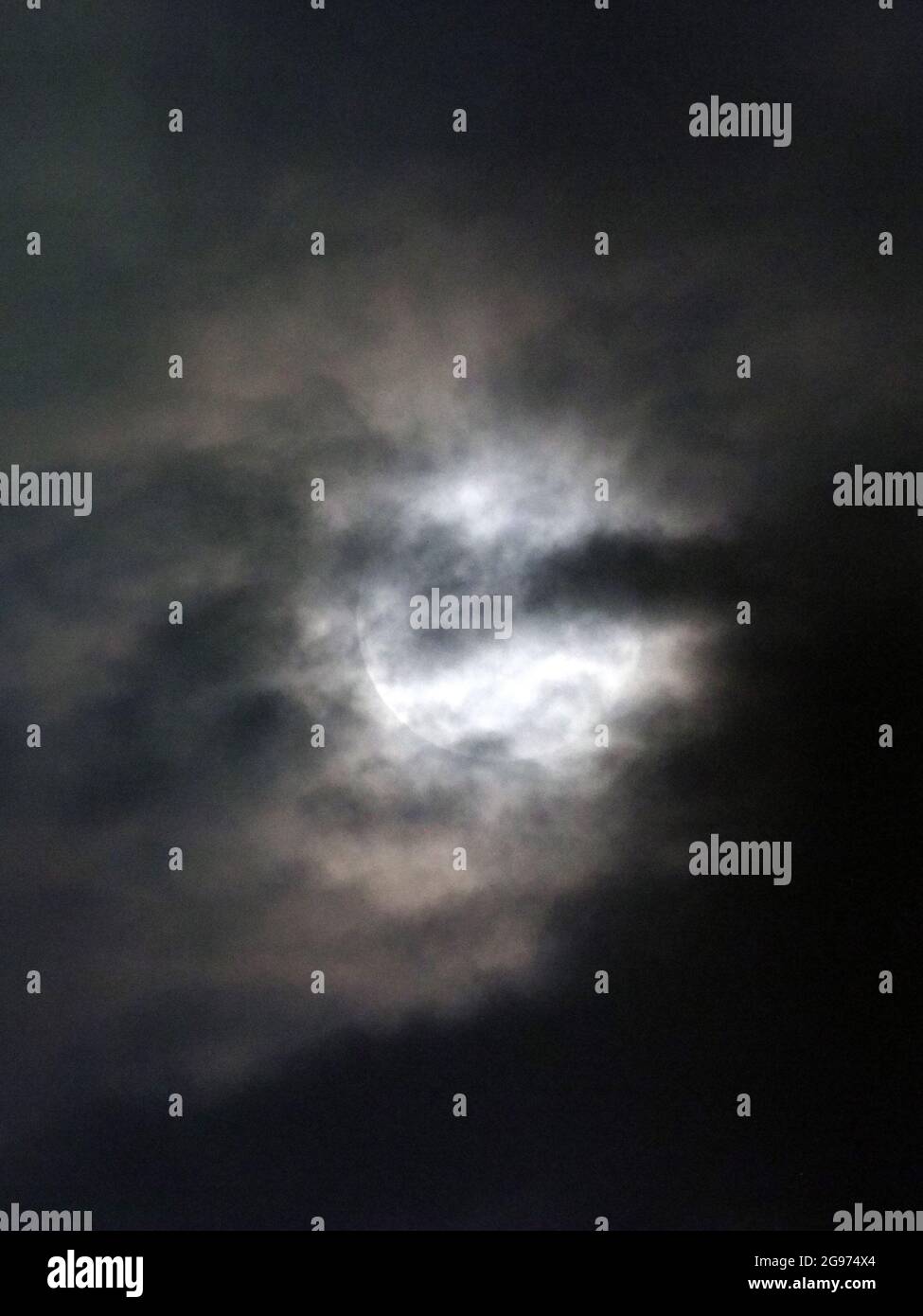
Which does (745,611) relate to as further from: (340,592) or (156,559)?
(156,559)

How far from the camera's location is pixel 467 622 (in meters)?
15.2

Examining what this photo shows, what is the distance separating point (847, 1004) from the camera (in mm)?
15438

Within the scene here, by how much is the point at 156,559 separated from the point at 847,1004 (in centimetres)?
1285
